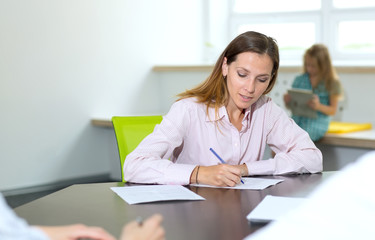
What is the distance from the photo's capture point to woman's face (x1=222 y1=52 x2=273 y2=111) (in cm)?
218

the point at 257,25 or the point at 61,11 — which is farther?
the point at 257,25

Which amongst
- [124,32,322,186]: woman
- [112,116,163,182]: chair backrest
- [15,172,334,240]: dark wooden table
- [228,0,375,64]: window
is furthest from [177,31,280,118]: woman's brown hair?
[228,0,375,64]: window

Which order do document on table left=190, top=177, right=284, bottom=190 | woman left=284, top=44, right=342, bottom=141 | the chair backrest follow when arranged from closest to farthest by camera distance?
1. document on table left=190, top=177, right=284, bottom=190
2. the chair backrest
3. woman left=284, top=44, right=342, bottom=141

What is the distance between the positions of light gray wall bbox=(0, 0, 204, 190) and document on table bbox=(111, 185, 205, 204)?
276 centimetres

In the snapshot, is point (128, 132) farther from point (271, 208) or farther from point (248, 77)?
point (271, 208)

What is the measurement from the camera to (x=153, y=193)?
1781 mm

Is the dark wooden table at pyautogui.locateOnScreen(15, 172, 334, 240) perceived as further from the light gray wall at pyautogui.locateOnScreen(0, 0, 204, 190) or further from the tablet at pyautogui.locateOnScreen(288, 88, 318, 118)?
the light gray wall at pyautogui.locateOnScreen(0, 0, 204, 190)

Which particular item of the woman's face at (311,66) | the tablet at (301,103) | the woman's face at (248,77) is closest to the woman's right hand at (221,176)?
the woman's face at (248,77)

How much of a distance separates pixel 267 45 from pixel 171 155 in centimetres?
58

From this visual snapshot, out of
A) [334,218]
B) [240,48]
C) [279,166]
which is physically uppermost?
[240,48]

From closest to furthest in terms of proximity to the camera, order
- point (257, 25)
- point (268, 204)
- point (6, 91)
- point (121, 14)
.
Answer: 1. point (268, 204)
2. point (6, 91)
3. point (121, 14)
4. point (257, 25)

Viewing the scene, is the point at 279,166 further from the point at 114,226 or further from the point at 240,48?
the point at 114,226

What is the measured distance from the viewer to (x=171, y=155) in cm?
234

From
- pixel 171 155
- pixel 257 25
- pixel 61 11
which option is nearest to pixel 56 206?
pixel 171 155
